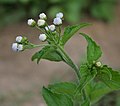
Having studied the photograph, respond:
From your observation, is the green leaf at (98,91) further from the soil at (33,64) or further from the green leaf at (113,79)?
the soil at (33,64)

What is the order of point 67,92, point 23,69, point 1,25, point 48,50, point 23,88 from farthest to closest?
point 1,25 < point 23,69 < point 23,88 < point 67,92 < point 48,50

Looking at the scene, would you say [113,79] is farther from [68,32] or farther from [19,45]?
[19,45]

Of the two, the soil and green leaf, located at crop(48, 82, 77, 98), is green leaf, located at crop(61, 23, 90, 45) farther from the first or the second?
the soil

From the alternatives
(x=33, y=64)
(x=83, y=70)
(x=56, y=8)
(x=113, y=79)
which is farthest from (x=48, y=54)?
(x=56, y=8)

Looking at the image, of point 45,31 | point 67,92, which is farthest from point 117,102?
point 45,31

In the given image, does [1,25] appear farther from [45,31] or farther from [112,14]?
[45,31]

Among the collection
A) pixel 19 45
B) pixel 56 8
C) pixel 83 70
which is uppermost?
pixel 56 8

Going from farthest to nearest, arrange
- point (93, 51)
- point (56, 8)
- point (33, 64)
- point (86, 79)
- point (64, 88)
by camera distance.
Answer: point (56, 8) → point (33, 64) → point (64, 88) → point (93, 51) → point (86, 79)
